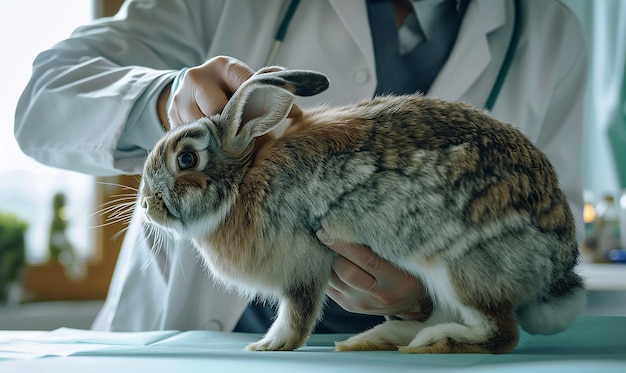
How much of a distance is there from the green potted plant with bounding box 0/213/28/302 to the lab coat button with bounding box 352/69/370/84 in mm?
1414

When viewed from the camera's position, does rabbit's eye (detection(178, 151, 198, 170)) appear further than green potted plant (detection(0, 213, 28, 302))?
No

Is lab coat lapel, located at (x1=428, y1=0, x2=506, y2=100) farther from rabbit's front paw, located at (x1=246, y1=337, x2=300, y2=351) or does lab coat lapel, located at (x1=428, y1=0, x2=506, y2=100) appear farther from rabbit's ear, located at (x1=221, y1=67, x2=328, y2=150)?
rabbit's front paw, located at (x1=246, y1=337, x2=300, y2=351)

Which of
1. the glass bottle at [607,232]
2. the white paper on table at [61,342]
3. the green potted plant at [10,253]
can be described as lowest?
the green potted plant at [10,253]

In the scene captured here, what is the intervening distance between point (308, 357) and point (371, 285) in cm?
17

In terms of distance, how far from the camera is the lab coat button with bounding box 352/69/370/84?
1301mm

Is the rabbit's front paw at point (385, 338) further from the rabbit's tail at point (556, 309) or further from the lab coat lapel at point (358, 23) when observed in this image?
the lab coat lapel at point (358, 23)

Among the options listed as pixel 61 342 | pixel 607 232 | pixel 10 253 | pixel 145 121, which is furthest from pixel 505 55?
pixel 10 253

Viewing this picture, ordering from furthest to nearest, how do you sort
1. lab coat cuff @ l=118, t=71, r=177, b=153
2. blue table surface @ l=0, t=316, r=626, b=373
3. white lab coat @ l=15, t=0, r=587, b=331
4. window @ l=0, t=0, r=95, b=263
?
window @ l=0, t=0, r=95, b=263
white lab coat @ l=15, t=0, r=587, b=331
lab coat cuff @ l=118, t=71, r=177, b=153
blue table surface @ l=0, t=316, r=626, b=373

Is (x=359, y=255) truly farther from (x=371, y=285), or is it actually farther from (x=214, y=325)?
(x=214, y=325)

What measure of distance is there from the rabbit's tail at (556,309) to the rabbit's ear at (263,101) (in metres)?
0.36

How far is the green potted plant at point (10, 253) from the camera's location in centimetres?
221

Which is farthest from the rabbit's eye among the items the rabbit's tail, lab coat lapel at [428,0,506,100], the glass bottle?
the glass bottle

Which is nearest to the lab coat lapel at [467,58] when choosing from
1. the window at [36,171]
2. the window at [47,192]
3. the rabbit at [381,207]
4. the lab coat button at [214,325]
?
the rabbit at [381,207]

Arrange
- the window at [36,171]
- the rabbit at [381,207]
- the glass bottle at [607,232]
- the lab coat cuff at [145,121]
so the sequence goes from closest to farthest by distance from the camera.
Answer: the rabbit at [381,207] < the lab coat cuff at [145,121] < the window at [36,171] < the glass bottle at [607,232]
